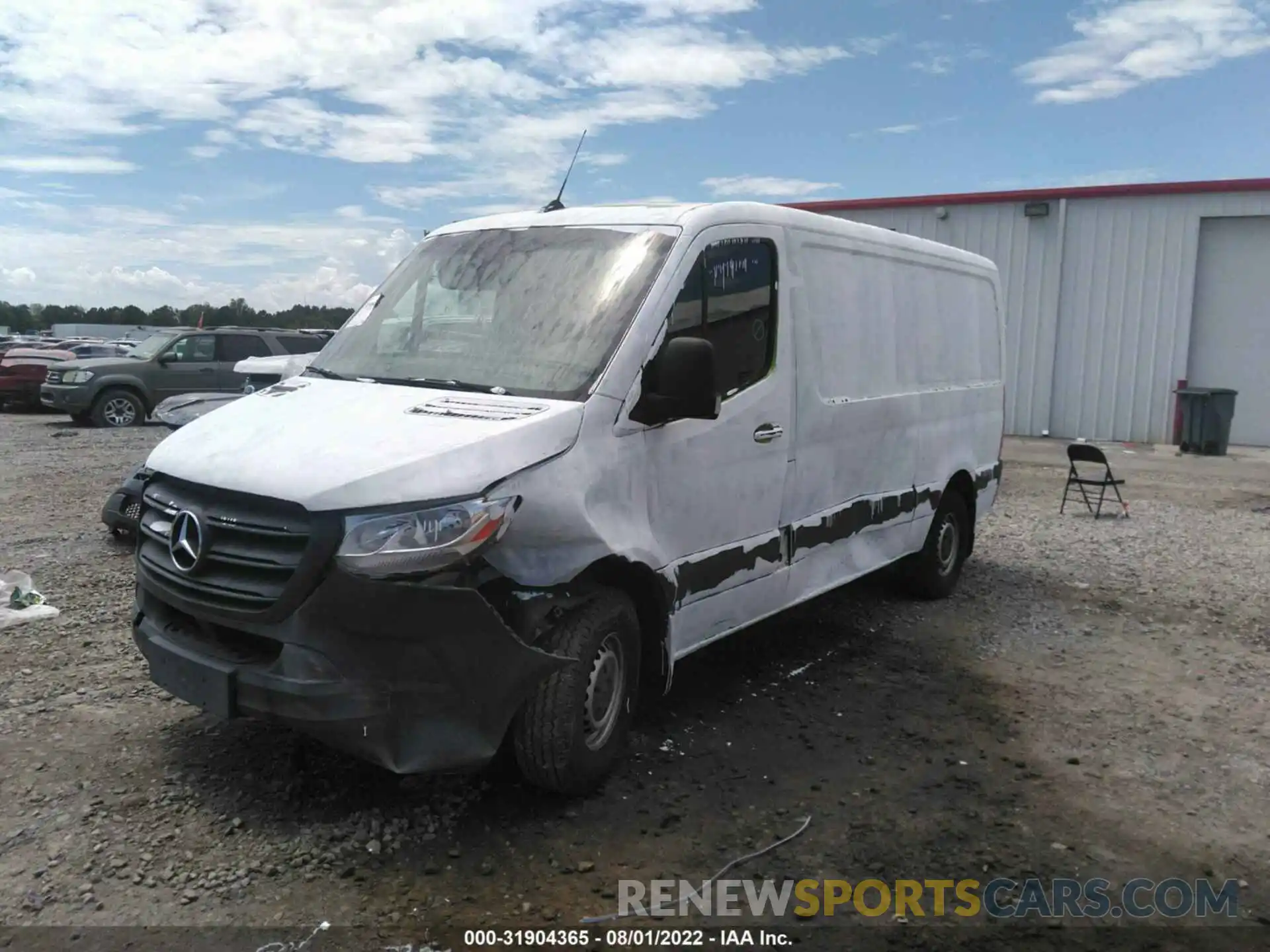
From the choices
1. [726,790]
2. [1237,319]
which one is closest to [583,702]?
[726,790]

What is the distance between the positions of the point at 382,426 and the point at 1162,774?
350cm

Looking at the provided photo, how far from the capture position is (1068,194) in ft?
60.3

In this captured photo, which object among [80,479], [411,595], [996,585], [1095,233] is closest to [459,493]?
[411,595]

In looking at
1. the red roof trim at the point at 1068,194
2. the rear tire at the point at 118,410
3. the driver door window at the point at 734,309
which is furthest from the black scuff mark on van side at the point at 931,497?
the rear tire at the point at 118,410

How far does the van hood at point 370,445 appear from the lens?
3.25 meters

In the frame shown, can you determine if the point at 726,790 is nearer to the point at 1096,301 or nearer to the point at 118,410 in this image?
the point at 1096,301

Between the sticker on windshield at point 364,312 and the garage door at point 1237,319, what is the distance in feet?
57.0

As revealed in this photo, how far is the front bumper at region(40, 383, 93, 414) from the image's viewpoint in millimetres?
17938

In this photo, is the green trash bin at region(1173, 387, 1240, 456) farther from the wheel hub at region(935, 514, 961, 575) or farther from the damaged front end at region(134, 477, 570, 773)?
the damaged front end at region(134, 477, 570, 773)

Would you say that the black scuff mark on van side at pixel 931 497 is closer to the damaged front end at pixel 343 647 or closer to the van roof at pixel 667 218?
the van roof at pixel 667 218

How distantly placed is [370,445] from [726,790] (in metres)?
1.92

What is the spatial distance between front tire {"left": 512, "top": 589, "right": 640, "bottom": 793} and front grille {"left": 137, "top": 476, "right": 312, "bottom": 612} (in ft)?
2.93

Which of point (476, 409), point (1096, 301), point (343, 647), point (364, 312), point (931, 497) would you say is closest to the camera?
point (343, 647)

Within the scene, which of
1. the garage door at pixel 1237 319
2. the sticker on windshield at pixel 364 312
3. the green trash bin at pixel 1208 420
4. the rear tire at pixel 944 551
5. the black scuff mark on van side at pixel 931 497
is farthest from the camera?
the garage door at pixel 1237 319
